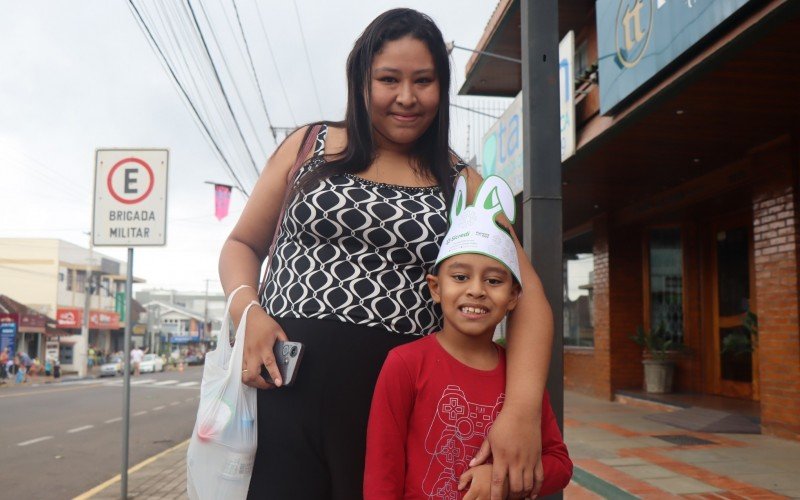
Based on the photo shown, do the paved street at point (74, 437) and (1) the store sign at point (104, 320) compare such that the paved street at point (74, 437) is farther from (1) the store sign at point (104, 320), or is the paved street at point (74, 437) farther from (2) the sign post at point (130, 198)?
(1) the store sign at point (104, 320)

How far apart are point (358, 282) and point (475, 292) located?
26 cm

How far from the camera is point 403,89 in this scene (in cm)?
171

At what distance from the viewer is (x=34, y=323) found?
35.5m

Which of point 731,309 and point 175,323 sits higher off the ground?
point 731,309

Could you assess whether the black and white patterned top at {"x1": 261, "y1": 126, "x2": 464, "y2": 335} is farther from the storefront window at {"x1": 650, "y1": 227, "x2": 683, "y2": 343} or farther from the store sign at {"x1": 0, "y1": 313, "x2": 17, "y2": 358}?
the store sign at {"x1": 0, "y1": 313, "x2": 17, "y2": 358}

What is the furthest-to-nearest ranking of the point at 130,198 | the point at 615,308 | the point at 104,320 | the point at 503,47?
the point at 104,320 < the point at 503,47 < the point at 615,308 < the point at 130,198

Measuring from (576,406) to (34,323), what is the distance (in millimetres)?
32253

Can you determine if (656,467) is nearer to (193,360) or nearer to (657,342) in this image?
(657,342)

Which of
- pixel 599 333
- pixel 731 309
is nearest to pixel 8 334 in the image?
pixel 599 333

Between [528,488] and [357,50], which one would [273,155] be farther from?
[528,488]

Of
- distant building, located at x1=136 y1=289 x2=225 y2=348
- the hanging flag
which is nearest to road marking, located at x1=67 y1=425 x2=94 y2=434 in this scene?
the hanging flag

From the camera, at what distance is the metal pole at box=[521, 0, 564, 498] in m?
2.01

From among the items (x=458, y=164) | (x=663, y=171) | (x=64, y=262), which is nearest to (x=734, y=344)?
(x=663, y=171)

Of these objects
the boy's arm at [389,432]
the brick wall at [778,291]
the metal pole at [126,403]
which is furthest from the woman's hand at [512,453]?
the brick wall at [778,291]
